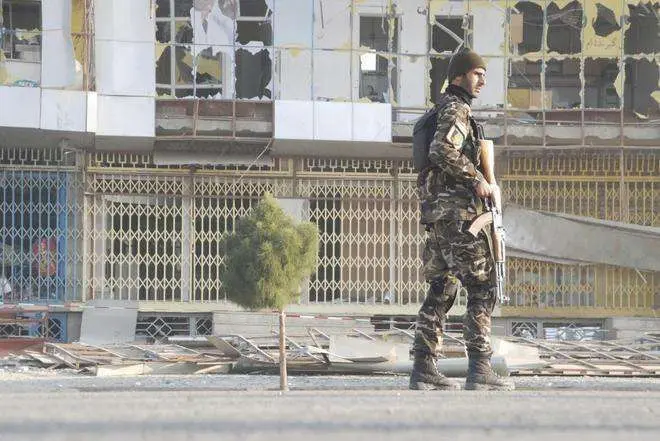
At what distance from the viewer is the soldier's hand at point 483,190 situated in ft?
23.4

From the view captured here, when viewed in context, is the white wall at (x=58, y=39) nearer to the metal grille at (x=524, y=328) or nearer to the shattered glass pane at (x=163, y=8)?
the shattered glass pane at (x=163, y=8)

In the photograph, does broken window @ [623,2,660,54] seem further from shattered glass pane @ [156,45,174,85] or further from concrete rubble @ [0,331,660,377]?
concrete rubble @ [0,331,660,377]

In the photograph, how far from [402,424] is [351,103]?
1352cm

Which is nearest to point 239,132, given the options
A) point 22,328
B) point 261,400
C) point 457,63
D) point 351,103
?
point 351,103

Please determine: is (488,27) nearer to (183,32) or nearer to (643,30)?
(643,30)

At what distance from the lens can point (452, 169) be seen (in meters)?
7.13

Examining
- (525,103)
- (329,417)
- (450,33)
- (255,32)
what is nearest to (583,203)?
(525,103)

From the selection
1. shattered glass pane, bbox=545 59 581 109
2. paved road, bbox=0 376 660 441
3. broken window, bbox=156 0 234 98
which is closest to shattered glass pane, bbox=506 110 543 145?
shattered glass pane, bbox=545 59 581 109

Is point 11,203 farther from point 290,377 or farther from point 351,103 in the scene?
point 290,377

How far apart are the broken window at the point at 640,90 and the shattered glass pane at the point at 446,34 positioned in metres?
2.46

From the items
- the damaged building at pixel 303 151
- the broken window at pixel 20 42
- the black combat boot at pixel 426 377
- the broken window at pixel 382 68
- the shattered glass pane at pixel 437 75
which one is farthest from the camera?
the shattered glass pane at pixel 437 75

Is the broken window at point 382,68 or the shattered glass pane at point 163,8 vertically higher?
the shattered glass pane at point 163,8

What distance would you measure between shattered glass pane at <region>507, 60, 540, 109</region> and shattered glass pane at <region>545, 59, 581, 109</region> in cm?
25

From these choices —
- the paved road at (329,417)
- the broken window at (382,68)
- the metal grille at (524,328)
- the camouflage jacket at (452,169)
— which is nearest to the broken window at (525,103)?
the broken window at (382,68)
